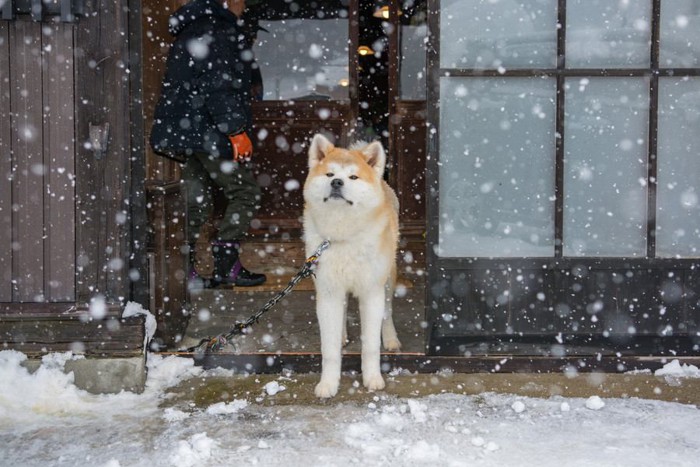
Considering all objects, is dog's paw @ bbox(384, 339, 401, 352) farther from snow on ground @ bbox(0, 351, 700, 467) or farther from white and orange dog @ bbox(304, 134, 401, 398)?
snow on ground @ bbox(0, 351, 700, 467)

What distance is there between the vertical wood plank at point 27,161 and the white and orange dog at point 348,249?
1.43 metres

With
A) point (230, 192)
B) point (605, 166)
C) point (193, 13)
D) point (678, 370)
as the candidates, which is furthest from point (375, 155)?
point (230, 192)

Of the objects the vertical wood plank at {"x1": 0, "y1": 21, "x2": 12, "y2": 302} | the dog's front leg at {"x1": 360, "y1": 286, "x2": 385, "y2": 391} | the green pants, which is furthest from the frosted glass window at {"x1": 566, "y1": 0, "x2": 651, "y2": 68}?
the vertical wood plank at {"x1": 0, "y1": 21, "x2": 12, "y2": 302}

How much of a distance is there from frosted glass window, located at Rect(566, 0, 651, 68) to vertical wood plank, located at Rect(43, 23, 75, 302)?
9.11 ft

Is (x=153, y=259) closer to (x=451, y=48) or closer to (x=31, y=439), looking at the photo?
(x=31, y=439)

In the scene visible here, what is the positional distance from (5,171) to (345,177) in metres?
1.80

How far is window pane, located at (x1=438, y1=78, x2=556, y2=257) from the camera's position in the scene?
4.09 metres

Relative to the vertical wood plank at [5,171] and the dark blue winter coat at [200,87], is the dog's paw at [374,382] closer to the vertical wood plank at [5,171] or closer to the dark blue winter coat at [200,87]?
the vertical wood plank at [5,171]

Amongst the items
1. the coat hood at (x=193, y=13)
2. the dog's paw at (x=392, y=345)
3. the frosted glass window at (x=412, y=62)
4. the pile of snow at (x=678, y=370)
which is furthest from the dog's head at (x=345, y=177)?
the frosted glass window at (x=412, y=62)

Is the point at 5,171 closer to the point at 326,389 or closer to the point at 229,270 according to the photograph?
the point at 326,389

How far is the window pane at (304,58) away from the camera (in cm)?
866

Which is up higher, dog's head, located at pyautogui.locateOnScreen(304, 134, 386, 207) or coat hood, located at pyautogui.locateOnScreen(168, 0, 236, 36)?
coat hood, located at pyautogui.locateOnScreen(168, 0, 236, 36)

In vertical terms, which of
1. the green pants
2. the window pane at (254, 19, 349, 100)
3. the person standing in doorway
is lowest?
the green pants

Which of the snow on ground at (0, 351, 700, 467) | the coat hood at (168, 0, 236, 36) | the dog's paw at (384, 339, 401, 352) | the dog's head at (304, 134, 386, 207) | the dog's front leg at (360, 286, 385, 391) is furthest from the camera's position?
the coat hood at (168, 0, 236, 36)
